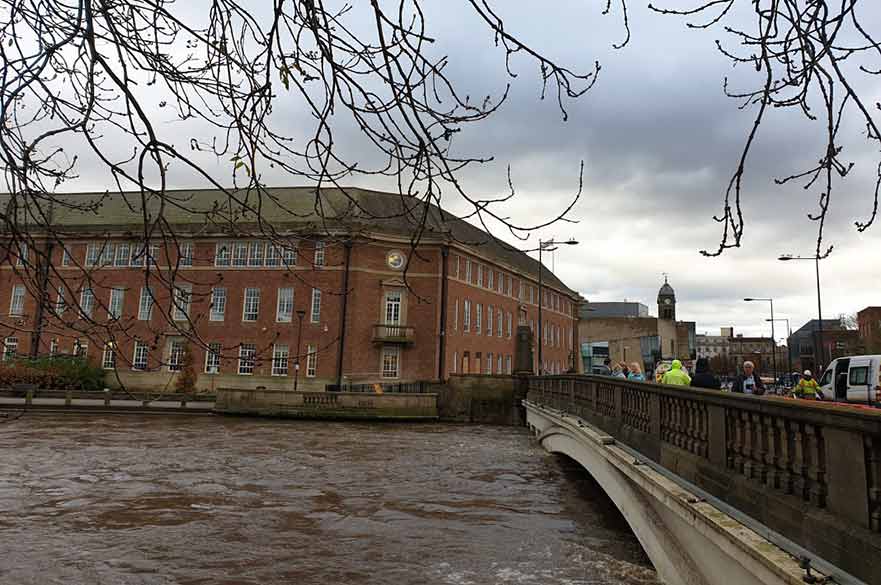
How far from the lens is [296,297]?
4053cm

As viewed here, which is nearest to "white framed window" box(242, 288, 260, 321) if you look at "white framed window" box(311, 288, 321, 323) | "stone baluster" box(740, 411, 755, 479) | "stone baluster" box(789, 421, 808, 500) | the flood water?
"white framed window" box(311, 288, 321, 323)

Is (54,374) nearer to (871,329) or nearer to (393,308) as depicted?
(393,308)

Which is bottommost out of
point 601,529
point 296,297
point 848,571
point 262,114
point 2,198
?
point 601,529

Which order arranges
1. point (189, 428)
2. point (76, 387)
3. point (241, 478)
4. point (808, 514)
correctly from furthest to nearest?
point (76, 387), point (189, 428), point (241, 478), point (808, 514)

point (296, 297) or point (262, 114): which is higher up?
point (296, 297)

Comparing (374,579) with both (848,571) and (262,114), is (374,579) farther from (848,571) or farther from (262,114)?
(262,114)

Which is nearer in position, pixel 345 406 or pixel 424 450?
pixel 424 450

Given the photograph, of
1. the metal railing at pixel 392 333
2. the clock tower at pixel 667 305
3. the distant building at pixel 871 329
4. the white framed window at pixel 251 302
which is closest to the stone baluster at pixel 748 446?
the metal railing at pixel 392 333

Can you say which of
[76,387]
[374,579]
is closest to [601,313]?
[76,387]

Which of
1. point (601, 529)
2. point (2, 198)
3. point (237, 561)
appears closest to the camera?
point (237, 561)

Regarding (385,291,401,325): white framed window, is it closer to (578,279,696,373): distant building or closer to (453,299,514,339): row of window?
(453,299,514,339): row of window

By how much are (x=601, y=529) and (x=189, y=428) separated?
20.5 meters

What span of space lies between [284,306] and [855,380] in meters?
31.6

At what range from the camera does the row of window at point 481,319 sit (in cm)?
4488
